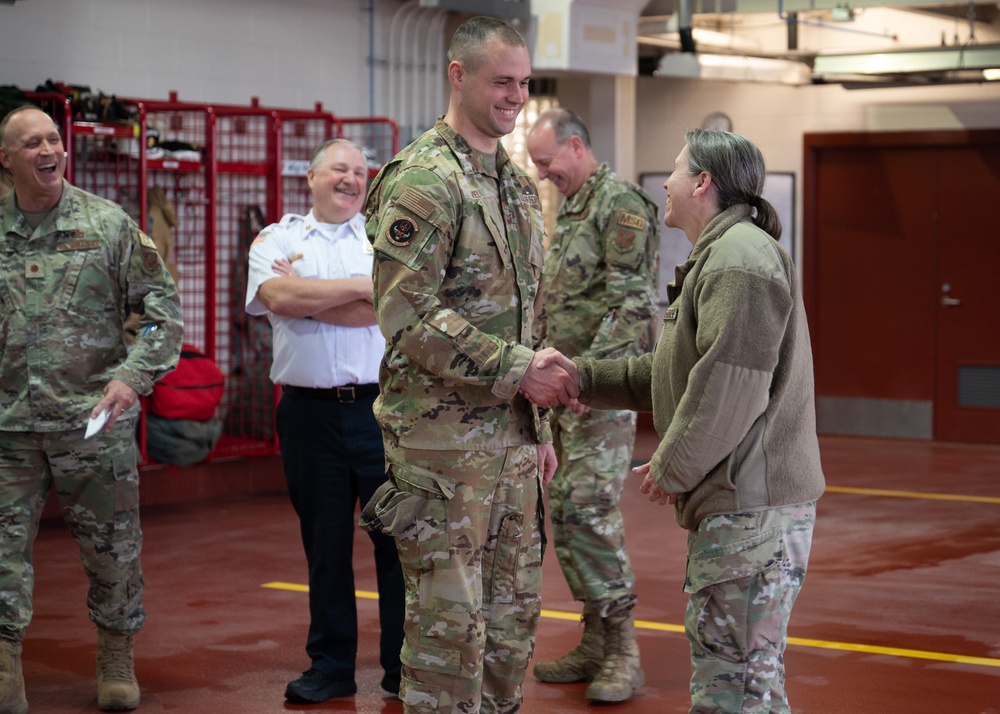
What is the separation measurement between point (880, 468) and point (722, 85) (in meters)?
3.54

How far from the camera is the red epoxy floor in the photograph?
425 centimetres

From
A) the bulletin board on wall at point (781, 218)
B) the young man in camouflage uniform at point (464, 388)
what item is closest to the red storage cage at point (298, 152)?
the bulletin board on wall at point (781, 218)

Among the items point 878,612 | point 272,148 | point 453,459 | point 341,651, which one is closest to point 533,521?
point 453,459

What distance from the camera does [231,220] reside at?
26.7 ft

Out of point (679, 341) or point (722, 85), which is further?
point (722, 85)

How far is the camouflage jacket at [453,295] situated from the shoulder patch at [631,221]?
3.70 ft

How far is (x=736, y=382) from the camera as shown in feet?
8.71

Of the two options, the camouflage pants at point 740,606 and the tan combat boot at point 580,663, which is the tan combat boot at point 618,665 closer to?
the tan combat boot at point 580,663

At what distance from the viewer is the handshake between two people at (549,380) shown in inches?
116

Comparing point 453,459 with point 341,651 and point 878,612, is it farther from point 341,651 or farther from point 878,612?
point 878,612

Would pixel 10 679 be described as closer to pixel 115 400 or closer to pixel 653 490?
pixel 115 400

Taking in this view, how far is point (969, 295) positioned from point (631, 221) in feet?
22.6

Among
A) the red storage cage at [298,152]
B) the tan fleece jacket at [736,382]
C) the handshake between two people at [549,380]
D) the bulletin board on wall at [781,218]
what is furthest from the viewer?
the bulletin board on wall at [781,218]

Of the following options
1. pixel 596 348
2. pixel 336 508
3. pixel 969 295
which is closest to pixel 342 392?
pixel 336 508
